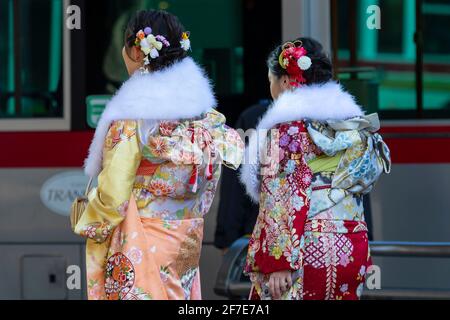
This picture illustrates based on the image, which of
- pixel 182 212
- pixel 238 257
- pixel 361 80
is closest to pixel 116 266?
pixel 182 212

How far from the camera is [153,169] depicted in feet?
11.0

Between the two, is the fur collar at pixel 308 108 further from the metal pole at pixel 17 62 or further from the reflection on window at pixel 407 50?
the metal pole at pixel 17 62

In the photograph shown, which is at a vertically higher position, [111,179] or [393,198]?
[111,179]

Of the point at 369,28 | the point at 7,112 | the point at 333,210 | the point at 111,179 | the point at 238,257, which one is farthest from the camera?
the point at 7,112

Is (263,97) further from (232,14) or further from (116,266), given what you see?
(116,266)

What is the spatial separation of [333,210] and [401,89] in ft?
5.71

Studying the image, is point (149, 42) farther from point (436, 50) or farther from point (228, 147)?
point (436, 50)

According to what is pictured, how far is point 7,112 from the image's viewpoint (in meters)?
5.39

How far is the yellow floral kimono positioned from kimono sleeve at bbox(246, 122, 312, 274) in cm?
16

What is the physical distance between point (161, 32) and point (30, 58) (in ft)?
6.99

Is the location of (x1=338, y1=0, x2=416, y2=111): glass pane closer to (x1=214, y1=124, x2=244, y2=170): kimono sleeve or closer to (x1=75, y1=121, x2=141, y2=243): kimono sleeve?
(x1=214, y1=124, x2=244, y2=170): kimono sleeve

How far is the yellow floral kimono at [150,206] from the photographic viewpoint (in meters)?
3.28

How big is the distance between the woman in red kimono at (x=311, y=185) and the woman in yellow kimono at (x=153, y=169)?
181 millimetres

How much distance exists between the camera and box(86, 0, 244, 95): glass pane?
524 centimetres
